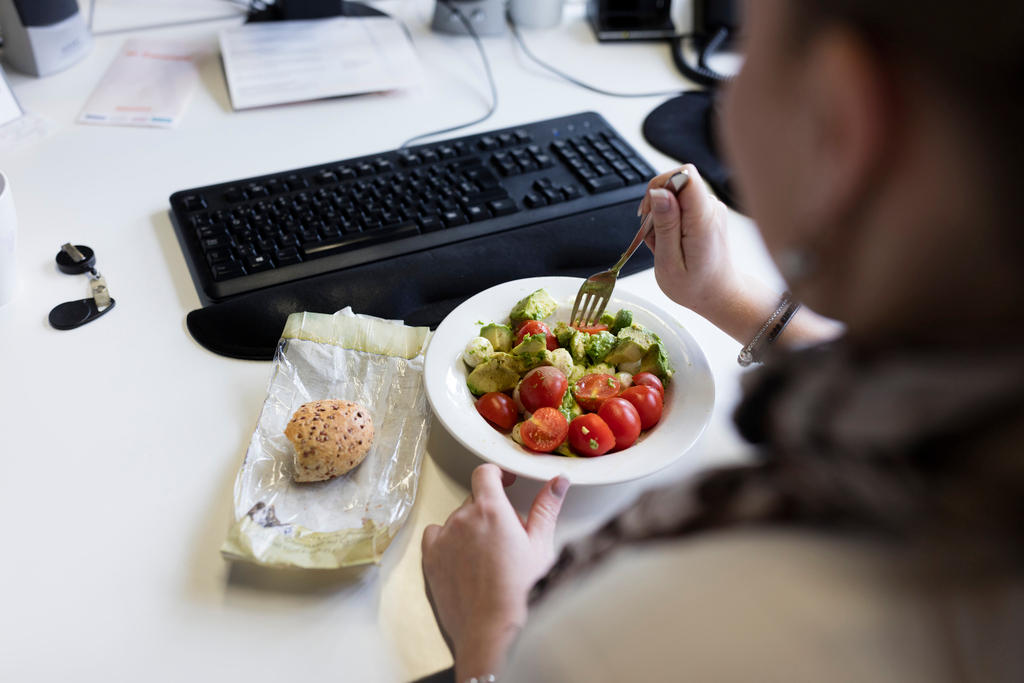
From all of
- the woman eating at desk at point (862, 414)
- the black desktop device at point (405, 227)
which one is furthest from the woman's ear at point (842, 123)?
the black desktop device at point (405, 227)

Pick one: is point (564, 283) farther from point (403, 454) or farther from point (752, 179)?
point (752, 179)

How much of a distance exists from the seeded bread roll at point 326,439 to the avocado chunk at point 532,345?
178mm

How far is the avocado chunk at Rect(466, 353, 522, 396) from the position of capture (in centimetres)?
77

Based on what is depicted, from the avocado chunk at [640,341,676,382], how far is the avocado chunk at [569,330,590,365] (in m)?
0.06

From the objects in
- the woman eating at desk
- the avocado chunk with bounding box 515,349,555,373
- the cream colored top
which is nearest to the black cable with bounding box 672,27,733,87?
the avocado chunk with bounding box 515,349,555,373

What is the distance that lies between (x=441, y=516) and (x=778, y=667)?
39 centimetres

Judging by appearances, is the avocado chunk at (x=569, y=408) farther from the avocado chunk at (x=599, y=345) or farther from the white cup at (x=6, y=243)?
the white cup at (x=6, y=243)

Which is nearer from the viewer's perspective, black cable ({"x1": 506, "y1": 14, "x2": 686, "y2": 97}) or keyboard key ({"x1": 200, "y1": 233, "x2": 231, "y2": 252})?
keyboard key ({"x1": 200, "y1": 233, "x2": 231, "y2": 252})

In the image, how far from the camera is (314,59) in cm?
131

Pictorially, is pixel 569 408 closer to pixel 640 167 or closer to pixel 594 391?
pixel 594 391

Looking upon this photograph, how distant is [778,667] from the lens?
36 cm

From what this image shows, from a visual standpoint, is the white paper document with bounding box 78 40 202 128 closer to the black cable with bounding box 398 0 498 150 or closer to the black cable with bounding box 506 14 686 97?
the black cable with bounding box 398 0 498 150

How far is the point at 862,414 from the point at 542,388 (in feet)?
1.39

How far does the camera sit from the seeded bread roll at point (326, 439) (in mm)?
674
